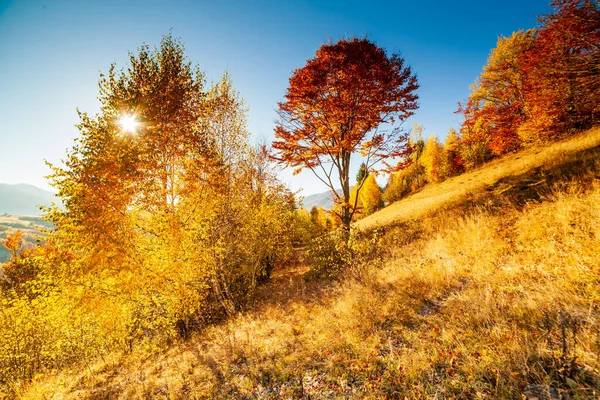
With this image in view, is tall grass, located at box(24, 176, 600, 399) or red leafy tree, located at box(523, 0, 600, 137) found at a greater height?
red leafy tree, located at box(523, 0, 600, 137)

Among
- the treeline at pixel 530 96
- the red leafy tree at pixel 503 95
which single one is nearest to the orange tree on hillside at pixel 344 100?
the treeline at pixel 530 96

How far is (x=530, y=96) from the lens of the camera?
13273 millimetres

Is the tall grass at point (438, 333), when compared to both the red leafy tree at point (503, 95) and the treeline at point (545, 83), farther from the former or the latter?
the red leafy tree at point (503, 95)

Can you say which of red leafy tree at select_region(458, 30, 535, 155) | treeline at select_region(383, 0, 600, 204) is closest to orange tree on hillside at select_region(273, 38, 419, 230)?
treeline at select_region(383, 0, 600, 204)

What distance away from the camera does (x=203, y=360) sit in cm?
652

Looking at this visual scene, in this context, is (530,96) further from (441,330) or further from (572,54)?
(441,330)

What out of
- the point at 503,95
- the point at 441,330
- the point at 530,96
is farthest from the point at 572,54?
the point at 503,95

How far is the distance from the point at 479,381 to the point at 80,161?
40.5 ft

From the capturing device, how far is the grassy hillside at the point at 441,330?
2.83 meters

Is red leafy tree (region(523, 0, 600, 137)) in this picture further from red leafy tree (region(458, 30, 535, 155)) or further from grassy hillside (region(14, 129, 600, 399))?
red leafy tree (region(458, 30, 535, 155))

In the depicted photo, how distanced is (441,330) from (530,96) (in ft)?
54.9

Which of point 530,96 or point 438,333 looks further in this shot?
point 530,96

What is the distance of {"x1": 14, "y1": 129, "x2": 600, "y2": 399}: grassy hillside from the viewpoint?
9.29 feet

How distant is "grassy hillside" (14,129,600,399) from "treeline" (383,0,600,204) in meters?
3.12
